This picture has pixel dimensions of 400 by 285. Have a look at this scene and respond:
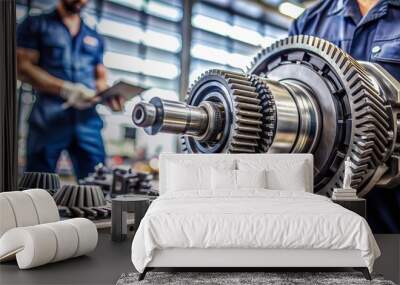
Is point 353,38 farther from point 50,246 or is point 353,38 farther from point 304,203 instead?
point 50,246

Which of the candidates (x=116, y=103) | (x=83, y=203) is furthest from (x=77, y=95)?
(x=83, y=203)

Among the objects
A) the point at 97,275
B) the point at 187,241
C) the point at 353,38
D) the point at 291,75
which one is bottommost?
the point at 97,275

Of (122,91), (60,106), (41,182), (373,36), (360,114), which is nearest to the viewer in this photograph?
(360,114)

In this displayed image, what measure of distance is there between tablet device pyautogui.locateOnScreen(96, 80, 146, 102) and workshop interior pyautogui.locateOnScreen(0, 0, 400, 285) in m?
0.01

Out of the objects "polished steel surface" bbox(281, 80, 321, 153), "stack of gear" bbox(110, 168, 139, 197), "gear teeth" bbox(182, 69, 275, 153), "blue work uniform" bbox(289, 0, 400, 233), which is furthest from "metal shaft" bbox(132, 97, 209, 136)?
"stack of gear" bbox(110, 168, 139, 197)

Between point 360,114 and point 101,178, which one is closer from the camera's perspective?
point 360,114

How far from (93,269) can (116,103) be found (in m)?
1.89

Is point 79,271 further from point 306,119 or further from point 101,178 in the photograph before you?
point 101,178

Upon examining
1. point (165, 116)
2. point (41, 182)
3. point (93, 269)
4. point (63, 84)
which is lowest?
point (93, 269)

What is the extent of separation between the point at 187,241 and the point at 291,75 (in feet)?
3.53

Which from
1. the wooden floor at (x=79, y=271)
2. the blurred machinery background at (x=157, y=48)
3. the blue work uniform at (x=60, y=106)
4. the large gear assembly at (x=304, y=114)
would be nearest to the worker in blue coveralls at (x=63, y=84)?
the blue work uniform at (x=60, y=106)

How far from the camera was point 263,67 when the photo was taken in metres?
2.82

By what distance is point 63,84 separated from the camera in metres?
3.93

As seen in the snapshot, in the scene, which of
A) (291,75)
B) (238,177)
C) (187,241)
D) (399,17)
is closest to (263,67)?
(291,75)
